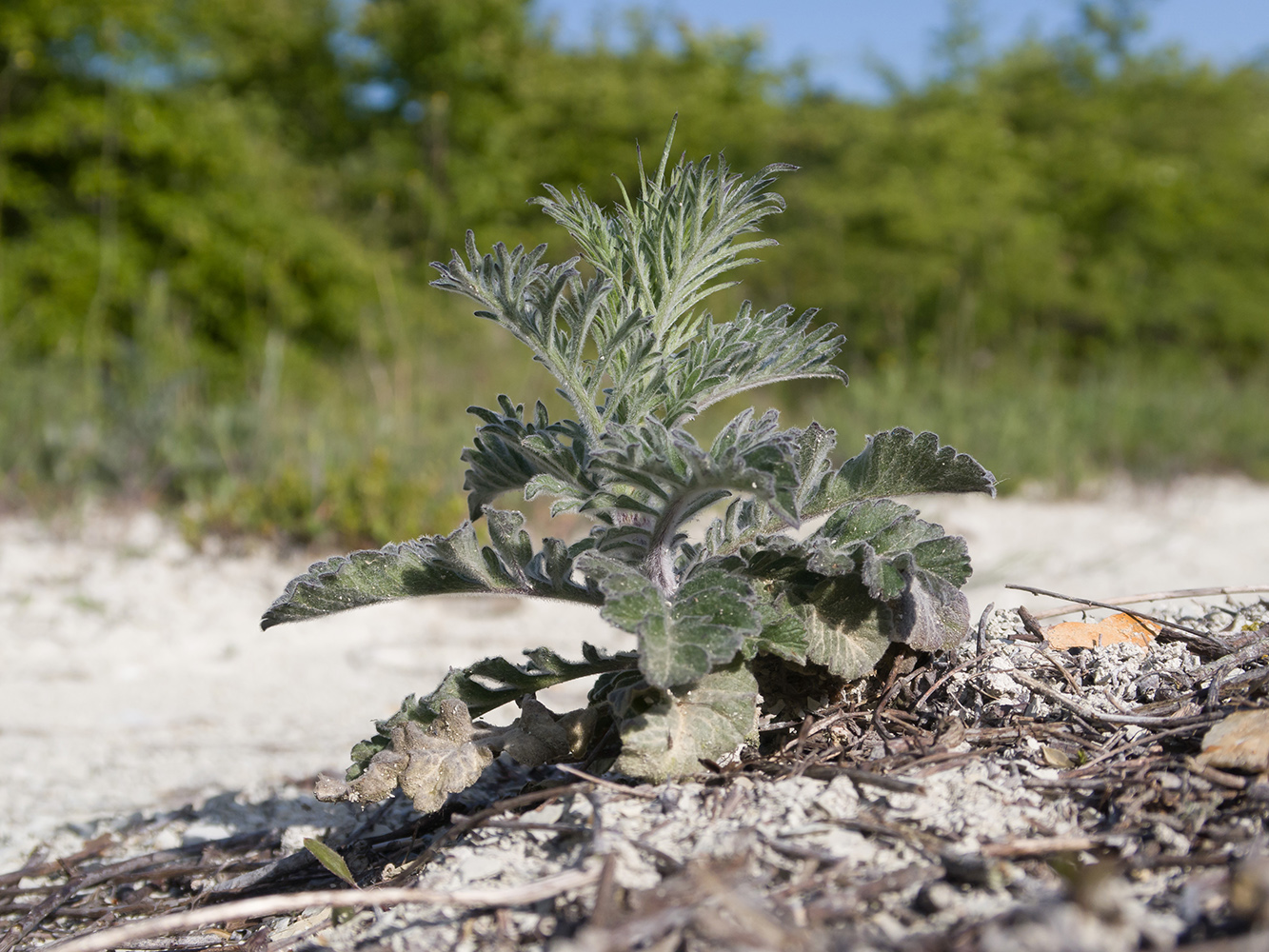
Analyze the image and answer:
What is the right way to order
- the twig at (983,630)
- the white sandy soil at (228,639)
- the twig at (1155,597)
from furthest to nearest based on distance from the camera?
the white sandy soil at (228,639) → the twig at (1155,597) → the twig at (983,630)

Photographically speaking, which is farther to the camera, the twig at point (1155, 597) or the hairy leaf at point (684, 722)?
the twig at point (1155, 597)

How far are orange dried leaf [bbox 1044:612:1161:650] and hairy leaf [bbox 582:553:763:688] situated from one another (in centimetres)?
66

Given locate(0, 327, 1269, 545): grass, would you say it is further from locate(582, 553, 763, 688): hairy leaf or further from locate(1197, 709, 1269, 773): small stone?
locate(1197, 709, 1269, 773): small stone

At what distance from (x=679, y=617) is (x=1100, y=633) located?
2.66ft

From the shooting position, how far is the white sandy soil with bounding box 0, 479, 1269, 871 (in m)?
2.62

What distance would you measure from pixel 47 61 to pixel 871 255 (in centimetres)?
848

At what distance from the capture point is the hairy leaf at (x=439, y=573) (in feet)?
4.75

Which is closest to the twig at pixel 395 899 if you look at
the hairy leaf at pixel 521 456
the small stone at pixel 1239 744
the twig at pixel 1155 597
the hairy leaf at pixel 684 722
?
the hairy leaf at pixel 684 722

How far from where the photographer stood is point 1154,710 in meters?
1.44

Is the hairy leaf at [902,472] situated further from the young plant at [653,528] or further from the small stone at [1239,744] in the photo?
the small stone at [1239,744]

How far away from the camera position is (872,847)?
116 cm

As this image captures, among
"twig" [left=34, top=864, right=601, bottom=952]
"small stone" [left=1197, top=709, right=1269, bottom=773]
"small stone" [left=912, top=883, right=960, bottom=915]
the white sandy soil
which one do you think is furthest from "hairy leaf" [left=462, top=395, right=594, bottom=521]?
the white sandy soil

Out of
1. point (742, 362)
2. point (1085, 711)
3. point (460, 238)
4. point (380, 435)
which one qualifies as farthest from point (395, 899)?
point (460, 238)

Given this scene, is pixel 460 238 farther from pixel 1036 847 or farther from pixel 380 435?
pixel 1036 847
